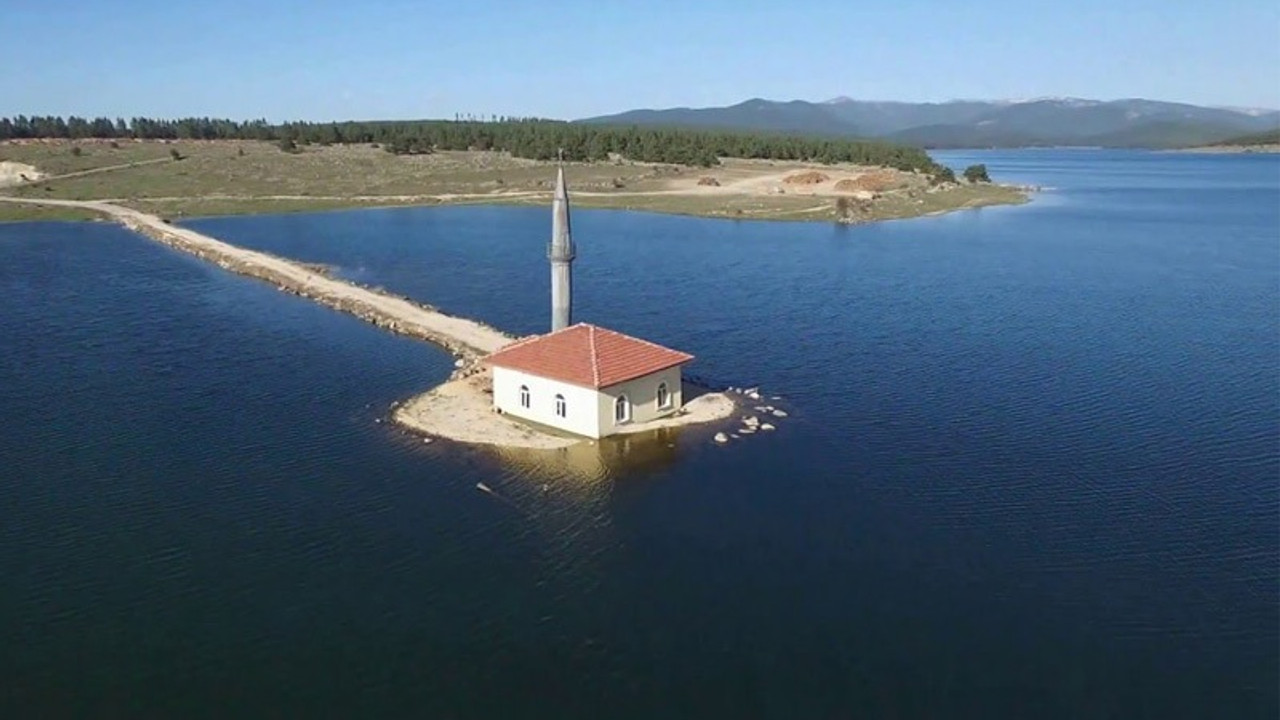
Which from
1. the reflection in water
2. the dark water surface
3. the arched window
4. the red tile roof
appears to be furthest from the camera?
the arched window

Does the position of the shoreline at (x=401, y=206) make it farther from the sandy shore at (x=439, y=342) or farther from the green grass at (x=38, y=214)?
the sandy shore at (x=439, y=342)

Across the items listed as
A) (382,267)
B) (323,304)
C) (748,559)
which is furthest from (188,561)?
(382,267)

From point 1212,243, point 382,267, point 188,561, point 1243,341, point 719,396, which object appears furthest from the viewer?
point 1212,243

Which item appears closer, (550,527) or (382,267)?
A: (550,527)

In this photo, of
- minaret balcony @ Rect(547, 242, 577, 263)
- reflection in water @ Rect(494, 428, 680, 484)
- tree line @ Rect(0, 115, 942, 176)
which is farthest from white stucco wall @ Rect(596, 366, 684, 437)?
tree line @ Rect(0, 115, 942, 176)

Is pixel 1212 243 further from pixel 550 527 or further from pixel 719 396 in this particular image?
pixel 550 527

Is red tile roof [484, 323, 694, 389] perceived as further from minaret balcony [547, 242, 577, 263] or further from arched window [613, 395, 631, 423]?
minaret balcony [547, 242, 577, 263]
